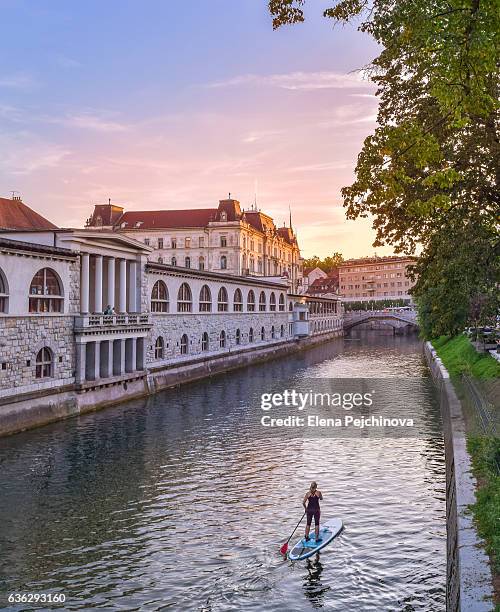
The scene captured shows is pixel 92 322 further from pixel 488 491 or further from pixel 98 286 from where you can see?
pixel 488 491

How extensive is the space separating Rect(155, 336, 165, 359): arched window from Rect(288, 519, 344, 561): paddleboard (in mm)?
33707

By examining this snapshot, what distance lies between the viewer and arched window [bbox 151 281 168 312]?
2034 inches

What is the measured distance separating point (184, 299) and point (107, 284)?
45.2 feet

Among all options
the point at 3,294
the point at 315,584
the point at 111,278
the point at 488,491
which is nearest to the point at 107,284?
the point at 111,278

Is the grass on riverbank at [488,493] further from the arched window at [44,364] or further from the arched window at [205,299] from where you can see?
the arched window at [205,299]

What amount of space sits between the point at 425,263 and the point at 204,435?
46.3 feet

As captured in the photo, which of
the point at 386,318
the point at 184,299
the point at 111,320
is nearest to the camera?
the point at 111,320

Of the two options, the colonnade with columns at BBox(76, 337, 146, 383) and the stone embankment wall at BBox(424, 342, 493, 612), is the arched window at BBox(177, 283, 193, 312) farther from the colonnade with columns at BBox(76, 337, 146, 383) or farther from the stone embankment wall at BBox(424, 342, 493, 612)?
the stone embankment wall at BBox(424, 342, 493, 612)

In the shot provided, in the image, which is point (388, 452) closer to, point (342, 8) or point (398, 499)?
point (398, 499)

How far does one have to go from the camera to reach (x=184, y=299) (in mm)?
58156

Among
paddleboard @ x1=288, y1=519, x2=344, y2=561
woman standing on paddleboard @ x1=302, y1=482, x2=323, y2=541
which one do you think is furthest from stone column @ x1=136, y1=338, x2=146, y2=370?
woman standing on paddleboard @ x1=302, y1=482, x2=323, y2=541

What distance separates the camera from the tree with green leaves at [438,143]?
1174cm

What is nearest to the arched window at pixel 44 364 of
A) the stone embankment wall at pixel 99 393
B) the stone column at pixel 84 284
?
the stone embankment wall at pixel 99 393

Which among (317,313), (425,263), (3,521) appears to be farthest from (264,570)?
(317,313)
